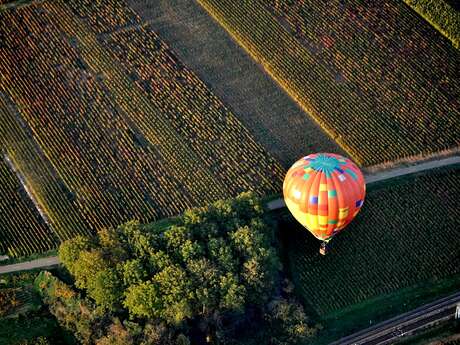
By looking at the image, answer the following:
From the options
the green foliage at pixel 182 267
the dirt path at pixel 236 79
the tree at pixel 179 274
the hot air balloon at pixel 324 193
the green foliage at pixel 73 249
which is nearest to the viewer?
the tree at pixel 179 274

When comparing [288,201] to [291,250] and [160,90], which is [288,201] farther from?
[160,90]

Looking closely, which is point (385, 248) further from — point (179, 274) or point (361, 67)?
point (361, 67)

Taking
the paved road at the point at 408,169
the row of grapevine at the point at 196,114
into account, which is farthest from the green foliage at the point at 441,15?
the row of grapevine at the point at 196,114

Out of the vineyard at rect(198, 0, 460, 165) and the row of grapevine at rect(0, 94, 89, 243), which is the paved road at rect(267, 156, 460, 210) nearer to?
the vineyard at rect(198, 0, 460, 165)

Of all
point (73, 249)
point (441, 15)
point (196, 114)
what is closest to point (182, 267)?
point (73, 249)

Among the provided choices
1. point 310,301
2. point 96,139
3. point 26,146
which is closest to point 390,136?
point 310,301

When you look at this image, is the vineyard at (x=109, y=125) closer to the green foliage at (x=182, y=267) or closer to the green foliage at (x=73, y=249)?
the green foliage at (x=73, y=249)
